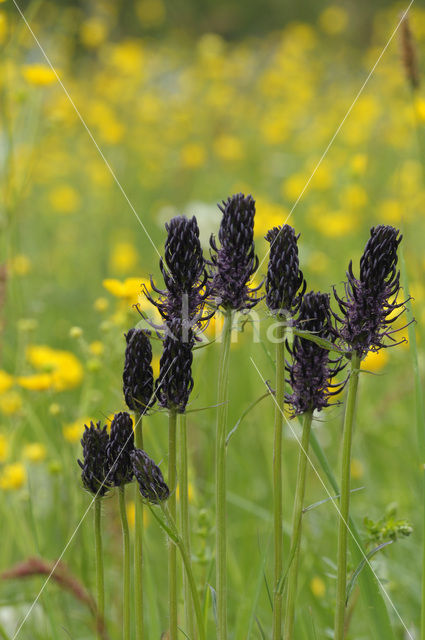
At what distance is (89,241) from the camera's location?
16.7 feet

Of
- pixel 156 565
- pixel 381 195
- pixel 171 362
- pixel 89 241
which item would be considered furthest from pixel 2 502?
pixel 381 195

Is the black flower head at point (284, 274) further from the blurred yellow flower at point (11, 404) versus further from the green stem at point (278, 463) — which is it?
the blurred yellow flower at point (11, 404)

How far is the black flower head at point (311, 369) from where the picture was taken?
36.9 inches

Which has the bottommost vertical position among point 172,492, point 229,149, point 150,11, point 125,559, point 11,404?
point 125,559

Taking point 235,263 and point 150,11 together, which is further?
point 150,11

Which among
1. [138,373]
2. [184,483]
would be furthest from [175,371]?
[184,483]

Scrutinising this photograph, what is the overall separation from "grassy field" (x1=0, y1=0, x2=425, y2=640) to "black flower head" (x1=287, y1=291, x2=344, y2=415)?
131 millimetres

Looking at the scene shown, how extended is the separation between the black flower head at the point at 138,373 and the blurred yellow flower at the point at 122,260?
2.95 metres

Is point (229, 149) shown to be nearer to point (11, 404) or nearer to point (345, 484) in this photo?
point (11, 404)

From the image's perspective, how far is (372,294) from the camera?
2.95 ft

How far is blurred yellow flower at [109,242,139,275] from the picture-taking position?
12.9ft

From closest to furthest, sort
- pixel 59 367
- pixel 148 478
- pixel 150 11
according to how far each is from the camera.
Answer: pixel 148 478 → pixel 59 367 → pixel 150 11

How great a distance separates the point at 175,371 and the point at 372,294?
0.95 ft

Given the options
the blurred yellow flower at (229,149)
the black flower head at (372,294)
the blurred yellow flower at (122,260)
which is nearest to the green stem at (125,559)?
the black flower head at (372,294)
